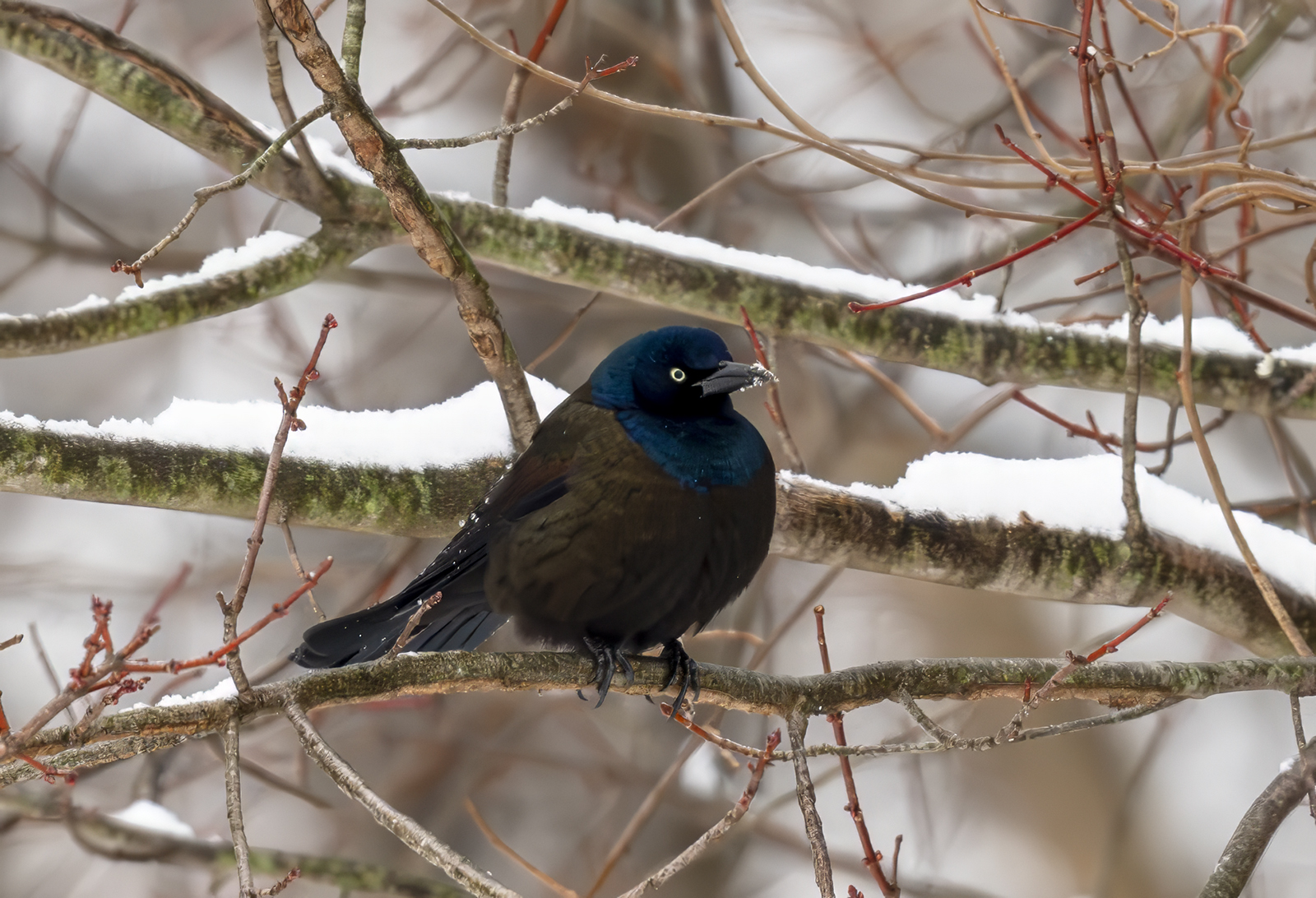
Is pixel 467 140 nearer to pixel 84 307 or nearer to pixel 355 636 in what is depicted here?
pixel 355 636

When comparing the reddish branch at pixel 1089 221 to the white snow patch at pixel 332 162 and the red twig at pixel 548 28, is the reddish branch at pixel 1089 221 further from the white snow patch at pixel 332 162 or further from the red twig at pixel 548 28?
the white snow patch at pixel 332 162

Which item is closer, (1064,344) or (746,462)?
(746,462)

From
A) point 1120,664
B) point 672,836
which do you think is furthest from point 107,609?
point 672,836

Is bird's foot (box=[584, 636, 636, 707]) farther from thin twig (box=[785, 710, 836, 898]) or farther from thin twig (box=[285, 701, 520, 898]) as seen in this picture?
thin twig (box=[285, 701, 520, 898])

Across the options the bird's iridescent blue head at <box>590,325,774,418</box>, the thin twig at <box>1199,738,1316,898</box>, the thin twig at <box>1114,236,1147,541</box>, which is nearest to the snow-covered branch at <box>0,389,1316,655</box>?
the thin twig at <box>1114,236,1147,541</box>

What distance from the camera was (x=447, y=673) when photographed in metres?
2.21

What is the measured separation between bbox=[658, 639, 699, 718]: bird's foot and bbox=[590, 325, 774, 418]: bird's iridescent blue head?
2.14ft

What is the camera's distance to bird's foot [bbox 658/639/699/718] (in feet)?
9.05

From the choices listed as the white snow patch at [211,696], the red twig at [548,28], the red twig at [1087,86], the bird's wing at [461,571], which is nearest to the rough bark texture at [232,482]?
the bird's wing at [461,571]

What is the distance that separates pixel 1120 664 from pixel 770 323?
1686 mm

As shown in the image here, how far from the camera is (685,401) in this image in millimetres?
3160

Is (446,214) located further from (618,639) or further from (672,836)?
(672,836)

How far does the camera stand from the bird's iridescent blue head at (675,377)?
3.15 m

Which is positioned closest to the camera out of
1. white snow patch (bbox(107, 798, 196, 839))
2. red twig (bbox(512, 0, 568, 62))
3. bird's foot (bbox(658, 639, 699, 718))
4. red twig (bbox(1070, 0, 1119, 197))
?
red twig (bbox(1070, 0, 1119, 197))
